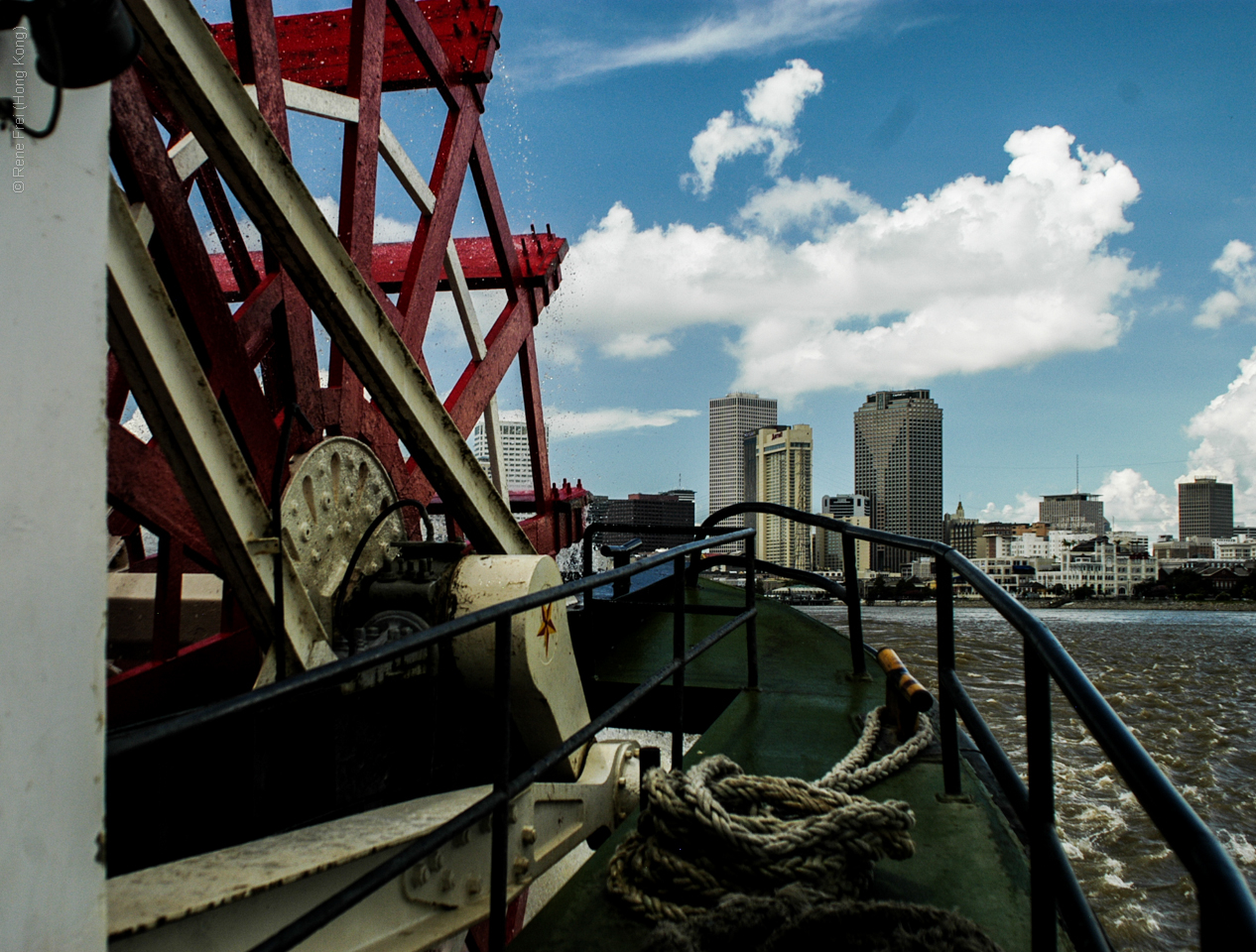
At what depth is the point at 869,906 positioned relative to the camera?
1655 millimetres

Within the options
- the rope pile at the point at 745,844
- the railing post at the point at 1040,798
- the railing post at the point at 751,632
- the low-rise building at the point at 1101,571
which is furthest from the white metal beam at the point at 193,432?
the low-rise building at the point at 1101,571

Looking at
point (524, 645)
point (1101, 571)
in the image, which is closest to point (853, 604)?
point (524, 645)

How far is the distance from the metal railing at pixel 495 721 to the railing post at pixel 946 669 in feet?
2.39

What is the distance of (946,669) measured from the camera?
7.51 ft

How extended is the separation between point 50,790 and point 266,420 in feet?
8.89

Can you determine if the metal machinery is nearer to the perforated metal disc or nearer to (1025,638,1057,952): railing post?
the perforated metal disc

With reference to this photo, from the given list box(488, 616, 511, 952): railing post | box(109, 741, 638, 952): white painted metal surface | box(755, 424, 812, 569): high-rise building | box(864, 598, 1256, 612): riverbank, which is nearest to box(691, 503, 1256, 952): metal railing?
box(488, 616, 511, 952): railing post

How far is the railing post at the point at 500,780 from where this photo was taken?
1574 mm

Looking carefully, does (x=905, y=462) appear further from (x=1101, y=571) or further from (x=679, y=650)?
(x=679, y=650)

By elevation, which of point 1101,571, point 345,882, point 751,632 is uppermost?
point 751,632

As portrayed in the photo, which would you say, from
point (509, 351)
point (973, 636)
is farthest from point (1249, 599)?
point (509, 351)

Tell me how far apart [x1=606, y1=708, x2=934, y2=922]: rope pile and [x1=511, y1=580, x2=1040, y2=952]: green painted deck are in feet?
0.31

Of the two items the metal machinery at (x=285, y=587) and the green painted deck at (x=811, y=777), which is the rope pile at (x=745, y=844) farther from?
the metal machinery at (x=285, y=587)

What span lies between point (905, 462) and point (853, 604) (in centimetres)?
15398
